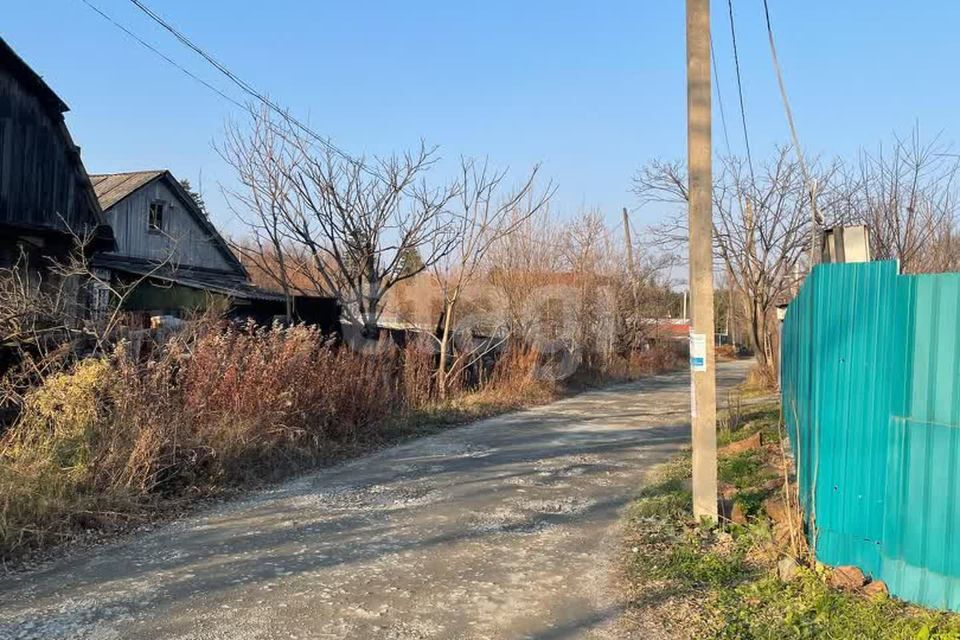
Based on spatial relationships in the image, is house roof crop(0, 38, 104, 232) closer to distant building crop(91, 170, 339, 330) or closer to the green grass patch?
distant building crop(91, 170, 339, 330)

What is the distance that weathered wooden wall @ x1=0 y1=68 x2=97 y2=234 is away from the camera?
43.5 ft

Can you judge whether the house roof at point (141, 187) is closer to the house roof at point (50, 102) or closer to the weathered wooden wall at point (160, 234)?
the weathered wooden wall at point (160, 234)

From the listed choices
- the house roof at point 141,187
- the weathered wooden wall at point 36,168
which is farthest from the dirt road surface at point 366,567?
the house roof at point 141,187

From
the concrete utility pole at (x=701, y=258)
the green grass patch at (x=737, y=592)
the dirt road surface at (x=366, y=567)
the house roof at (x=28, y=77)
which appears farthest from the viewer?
the house roof at (x=28, y=77)

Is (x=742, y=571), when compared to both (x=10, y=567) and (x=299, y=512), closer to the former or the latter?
(x=299, y=512)

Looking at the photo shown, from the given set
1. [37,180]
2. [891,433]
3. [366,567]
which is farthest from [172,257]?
[891,433]

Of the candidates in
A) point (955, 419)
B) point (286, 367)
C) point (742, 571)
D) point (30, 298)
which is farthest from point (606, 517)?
point (30, 298)

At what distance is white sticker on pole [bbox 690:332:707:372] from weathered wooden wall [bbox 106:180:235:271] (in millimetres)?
17224

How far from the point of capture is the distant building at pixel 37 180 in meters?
13.2

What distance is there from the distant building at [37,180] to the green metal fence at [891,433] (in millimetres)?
12632

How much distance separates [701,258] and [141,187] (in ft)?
64.7

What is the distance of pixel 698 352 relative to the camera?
596 cm

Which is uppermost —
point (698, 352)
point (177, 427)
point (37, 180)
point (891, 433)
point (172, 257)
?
point (37, 180)

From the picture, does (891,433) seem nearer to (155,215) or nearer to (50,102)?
(50,102)
